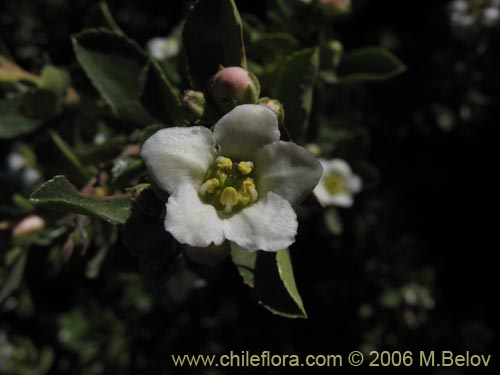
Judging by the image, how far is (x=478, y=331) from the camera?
113 inches

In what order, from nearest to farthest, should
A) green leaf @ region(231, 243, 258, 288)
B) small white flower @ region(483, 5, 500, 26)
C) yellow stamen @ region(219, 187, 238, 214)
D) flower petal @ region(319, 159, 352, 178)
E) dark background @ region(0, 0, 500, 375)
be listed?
1. yellow stamen @ region(219, 187, 238, 214)
2. green leaf @ region(231, 243, 258, 288)
3. flower petal @ region(319, 159, 352, 178)
4. small white flower @ region(483, 5, 500, 26)
5. dark background @ region(0, 0, 500, 375)

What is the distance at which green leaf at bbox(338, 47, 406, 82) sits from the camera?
1.56 m

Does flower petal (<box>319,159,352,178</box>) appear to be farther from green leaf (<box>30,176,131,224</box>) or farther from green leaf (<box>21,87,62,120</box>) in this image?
green leaf (<box>30,176,131,224</box>)

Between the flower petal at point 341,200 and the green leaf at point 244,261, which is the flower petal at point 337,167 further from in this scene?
the green leaf at point 244,261

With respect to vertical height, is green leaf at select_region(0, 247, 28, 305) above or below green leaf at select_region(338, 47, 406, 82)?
below

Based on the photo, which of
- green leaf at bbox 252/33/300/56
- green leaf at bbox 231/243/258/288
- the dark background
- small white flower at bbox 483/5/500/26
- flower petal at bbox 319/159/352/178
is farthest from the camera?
the dark background

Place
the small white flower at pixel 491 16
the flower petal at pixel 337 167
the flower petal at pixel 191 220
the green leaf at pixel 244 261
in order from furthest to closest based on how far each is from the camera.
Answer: the small white flower at pixel 491 16, the flower petal at pixel 337 167, the green leaf at pixel 244 261, the flower petal at pixel 191 220

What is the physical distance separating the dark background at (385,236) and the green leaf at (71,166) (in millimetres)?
748

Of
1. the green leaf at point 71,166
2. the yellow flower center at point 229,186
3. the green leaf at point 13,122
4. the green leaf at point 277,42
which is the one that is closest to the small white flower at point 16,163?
the green leaf at point 13,122

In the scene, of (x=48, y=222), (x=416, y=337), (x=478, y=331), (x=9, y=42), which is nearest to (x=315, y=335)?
(x=416, y=337)

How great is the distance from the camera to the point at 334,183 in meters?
2.15

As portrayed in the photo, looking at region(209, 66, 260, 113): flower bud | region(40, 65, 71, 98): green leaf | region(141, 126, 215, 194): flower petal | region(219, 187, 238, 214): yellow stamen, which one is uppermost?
region(209, 66, 260, 113): flower bud

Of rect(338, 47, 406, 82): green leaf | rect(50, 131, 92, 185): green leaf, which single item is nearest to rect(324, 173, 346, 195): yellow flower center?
rect(338, 47, 406, 82): green leaf

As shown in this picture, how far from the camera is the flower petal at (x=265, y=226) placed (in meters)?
0.97
